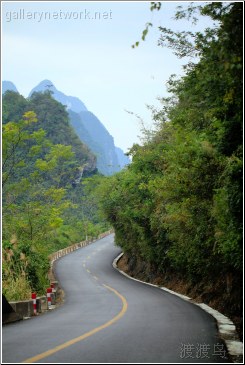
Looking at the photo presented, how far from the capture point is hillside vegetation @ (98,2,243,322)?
8117 mm

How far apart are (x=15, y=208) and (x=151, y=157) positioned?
11.9 meters

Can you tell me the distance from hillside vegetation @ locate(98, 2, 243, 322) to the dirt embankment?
0.07 meters

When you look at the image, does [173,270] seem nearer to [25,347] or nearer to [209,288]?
[209,288]

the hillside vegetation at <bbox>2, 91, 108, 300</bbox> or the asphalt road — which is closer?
the asphalt road

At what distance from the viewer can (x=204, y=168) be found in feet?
48.7

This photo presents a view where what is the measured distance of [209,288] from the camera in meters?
21.7

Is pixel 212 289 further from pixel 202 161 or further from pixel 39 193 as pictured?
pixel 39 193

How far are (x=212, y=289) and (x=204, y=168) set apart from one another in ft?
27.1

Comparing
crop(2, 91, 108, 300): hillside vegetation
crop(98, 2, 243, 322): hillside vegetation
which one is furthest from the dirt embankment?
crop(2, 91, 108, 300): hillside vegetation

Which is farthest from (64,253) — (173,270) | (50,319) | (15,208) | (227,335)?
(227,335)

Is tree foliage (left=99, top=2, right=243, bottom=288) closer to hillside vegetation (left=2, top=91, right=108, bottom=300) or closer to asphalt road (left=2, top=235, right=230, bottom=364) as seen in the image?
asphalt road (left=2, top=235, right=230, bottom=364)

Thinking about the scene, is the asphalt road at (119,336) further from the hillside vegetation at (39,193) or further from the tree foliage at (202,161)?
the hillside vegetation at (39,193)

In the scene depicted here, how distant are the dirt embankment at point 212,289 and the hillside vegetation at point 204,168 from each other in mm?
68

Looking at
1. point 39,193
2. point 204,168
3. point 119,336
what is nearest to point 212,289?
point 204,168
